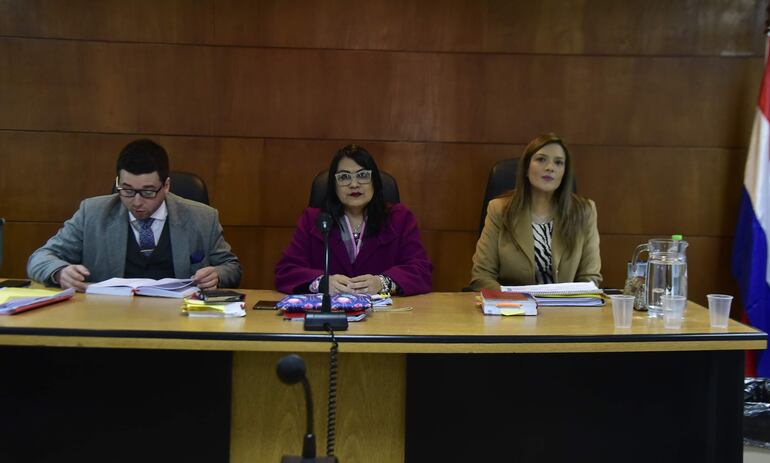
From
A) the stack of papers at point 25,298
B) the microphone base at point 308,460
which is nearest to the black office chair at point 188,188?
the stack of papers at point 25,298

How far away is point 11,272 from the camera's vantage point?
353cm

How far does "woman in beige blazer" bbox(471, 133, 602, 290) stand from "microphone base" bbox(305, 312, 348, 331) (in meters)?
0.99

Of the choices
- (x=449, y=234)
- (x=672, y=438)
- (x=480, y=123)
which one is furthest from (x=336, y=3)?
(x=672, y=438)

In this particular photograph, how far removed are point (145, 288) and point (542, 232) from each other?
1.48 metres

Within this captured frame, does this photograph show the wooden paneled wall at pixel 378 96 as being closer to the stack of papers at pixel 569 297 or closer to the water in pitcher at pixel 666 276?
the stack of papers at pixel 569 297

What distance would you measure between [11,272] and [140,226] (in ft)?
5.10

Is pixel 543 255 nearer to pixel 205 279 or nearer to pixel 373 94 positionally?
pixel 205 279

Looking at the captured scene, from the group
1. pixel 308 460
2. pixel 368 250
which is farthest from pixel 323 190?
pixel 308 460

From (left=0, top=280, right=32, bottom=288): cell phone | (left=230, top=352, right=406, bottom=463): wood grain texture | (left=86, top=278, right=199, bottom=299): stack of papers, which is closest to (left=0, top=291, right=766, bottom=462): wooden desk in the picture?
(left=230, top=352, right=406, bottom=463): wood grain texture

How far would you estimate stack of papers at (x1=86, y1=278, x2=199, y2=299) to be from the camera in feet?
6.81

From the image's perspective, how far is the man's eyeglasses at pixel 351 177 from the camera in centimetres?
243

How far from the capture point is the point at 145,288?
2.09m

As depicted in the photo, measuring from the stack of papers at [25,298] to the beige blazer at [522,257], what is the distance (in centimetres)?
142

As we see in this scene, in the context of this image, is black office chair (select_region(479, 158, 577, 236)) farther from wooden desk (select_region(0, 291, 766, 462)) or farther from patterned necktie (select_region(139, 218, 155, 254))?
patterned necktie (select_region(139, 218, 155, 254))
